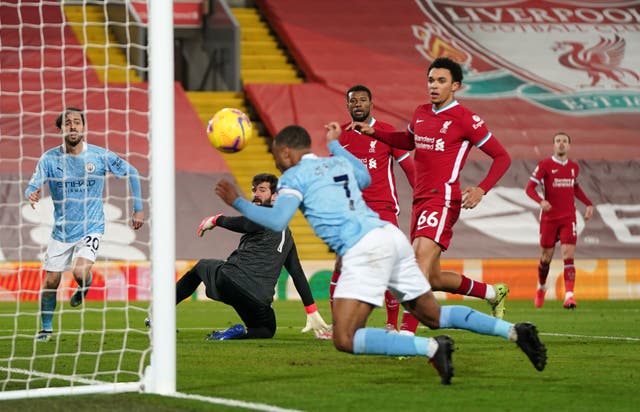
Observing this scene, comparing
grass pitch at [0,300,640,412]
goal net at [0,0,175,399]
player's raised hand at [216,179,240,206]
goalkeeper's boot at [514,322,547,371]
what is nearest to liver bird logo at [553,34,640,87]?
goal net at [0,0,175,399]

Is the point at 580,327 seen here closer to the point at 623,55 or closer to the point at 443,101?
the point at 443,101

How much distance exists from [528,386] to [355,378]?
43.1 inches

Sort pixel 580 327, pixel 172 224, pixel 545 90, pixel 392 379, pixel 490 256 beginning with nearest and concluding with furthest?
1. pixel 172 224
2. pixel 392 379
3. pixel 580 327
4. pixel 490 256
5. pixel 545 90

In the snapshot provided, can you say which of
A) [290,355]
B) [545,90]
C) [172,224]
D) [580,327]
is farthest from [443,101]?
[545,90]

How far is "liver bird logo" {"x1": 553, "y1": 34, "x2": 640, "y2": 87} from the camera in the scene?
2405 centimetres

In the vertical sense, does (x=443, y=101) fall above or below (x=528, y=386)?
above

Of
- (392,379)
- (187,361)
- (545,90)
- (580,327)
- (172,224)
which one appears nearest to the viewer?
(172,224)

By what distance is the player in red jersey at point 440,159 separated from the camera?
867cm

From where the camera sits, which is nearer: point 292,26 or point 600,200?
point 600,200

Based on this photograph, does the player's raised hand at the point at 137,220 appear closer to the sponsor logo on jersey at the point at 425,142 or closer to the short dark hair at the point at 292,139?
the sponsor logo on jersey at the point at 425,142

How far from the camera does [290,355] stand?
8.77 meters

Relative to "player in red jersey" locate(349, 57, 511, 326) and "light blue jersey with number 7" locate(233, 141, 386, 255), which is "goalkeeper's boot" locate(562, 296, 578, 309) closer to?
"player in red jersey" locate(349, 57, 511, 326)

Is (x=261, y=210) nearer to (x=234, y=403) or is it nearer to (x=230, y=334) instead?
(x=234, y=403)

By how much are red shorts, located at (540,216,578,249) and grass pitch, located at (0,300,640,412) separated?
5184mm
